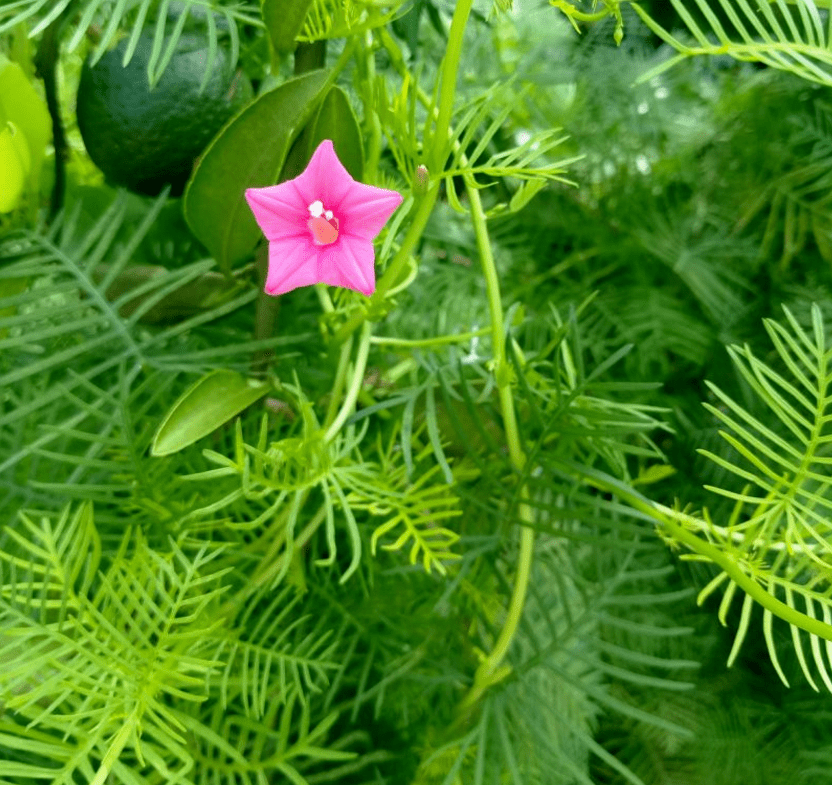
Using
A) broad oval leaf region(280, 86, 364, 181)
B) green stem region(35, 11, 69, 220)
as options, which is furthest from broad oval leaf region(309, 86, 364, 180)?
green stem region(35, 11, 69, 220)

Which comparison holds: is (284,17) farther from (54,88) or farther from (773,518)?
(773,518)

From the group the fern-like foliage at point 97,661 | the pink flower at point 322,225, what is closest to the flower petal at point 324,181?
the pink flower at point 322,225

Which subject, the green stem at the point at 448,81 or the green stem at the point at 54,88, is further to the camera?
the green stem at the point at 54,88

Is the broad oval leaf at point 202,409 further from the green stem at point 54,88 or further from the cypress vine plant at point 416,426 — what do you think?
the green stem at point 54,88

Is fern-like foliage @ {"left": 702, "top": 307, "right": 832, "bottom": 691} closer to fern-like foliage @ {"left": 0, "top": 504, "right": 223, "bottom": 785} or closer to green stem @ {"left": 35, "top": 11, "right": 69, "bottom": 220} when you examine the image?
fern-like foliage @ {"left": 0, "top": 504, "right": 223, "bottom": 785}

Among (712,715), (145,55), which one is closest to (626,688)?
(712,715)

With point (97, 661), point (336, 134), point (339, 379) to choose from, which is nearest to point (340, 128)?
point (336, 134)

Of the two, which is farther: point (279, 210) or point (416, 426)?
point (416, 426)

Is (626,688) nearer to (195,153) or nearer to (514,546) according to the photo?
(514,546)
